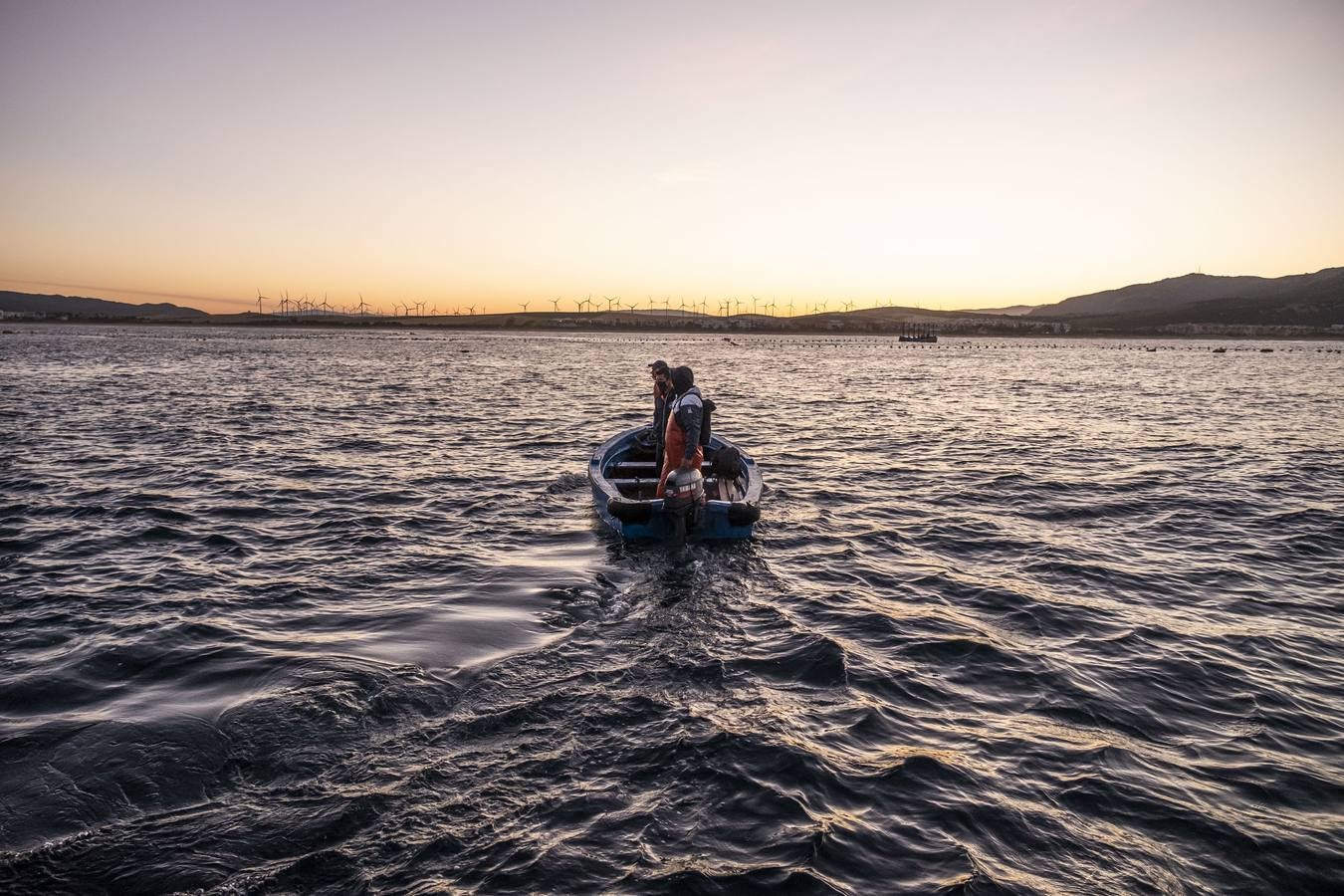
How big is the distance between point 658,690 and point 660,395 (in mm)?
8788

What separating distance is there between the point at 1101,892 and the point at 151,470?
23.9 meters

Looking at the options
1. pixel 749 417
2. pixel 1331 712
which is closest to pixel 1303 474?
pixel 1331 712

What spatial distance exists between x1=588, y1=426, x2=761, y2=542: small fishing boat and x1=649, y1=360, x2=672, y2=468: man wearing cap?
0.96 metres

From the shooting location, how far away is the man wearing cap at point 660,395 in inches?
592

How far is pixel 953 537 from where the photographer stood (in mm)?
15281

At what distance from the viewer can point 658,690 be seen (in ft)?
27.3

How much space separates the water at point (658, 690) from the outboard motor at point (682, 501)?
0.73 m

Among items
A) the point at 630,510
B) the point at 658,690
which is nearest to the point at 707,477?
the point at 630,510

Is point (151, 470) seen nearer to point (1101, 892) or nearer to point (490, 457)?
point (490, 457)

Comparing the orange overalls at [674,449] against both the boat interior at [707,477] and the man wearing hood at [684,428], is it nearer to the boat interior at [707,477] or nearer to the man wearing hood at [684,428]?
the man wearing hood at [684,428]

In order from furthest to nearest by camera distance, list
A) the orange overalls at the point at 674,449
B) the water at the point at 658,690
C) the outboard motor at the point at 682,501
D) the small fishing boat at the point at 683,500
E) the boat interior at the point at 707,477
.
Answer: the boat interior at the point at 707,477, the orange overalls at the point at 674,449, the small fishing boat at the point at 683,500, the outboard motor at the point at 682,501, the water at the point at 658,690

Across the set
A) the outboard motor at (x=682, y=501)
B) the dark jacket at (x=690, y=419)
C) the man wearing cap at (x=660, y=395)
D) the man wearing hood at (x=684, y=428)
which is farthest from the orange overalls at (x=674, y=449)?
the man wearing cap at (x=660, y=395)

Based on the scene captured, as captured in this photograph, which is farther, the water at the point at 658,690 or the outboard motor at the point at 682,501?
the outboard motor at the point at 682,501

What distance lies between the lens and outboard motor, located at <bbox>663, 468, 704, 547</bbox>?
12.8 metres
